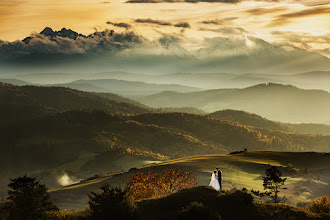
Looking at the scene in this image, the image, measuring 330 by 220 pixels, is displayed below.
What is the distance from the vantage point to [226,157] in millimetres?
167375

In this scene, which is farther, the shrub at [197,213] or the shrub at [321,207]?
the shrub at [321,207]

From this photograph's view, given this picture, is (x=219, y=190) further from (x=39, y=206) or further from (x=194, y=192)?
(x=39, y=206)

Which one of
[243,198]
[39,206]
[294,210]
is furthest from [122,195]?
[294,210]

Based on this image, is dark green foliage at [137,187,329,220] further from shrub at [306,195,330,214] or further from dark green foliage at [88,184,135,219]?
shrub at [306,195,330,214]

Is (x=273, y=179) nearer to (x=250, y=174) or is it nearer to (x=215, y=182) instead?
(x=215, y=182)

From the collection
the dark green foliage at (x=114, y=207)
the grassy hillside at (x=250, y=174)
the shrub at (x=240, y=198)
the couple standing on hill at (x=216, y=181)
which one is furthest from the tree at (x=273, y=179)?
the grassy hillside at (x=250, y=174)

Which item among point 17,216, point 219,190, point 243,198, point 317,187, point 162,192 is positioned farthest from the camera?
point 317,187

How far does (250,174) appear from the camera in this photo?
143750mm

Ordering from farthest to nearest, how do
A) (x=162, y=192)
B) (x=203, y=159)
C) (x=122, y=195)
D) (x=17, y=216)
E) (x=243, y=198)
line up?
(x=203, y=159), (x=162, y=192), (x=243, y=198), (x=17, y=216), (x=122, y=195)

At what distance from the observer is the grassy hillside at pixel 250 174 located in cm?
13050

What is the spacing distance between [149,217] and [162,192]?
31.9 metres

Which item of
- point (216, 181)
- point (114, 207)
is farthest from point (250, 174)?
point (114, 207)

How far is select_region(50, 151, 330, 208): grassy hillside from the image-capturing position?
428ft

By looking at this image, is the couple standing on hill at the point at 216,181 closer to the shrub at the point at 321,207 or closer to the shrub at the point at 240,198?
the shrub at the point at 240,198
